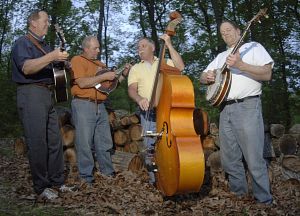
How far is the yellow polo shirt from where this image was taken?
5156 millimetres

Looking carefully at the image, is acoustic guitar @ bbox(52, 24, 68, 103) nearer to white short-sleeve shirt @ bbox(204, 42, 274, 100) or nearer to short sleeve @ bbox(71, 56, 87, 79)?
short sleeve @ bbox(71, 56, 87, 79)

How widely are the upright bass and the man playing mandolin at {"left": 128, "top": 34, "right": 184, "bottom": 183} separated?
380mm

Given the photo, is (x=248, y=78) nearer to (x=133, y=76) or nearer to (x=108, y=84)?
(x=133, y=76)

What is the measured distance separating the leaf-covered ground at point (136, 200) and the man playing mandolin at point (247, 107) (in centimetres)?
33

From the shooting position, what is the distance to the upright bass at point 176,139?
3.95m

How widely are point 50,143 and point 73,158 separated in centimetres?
192

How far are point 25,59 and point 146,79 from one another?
1.52 metres

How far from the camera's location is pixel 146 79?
17.0 ft

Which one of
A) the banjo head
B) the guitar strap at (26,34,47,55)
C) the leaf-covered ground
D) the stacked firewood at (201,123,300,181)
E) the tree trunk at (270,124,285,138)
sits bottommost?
the leaf-covered ground

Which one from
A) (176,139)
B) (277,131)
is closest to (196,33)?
(277,131)

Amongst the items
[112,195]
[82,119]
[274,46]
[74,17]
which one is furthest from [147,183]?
[74,17]

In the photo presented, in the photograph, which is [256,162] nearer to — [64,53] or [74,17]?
[64,53]

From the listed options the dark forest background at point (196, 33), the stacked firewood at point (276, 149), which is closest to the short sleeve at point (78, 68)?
the stacked firewood at point (276, 149)

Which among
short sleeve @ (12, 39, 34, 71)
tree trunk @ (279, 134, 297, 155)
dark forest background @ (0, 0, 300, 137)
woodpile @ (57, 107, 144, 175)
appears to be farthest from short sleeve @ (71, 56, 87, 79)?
dark forest background @ (0, 0, 300, 137)
